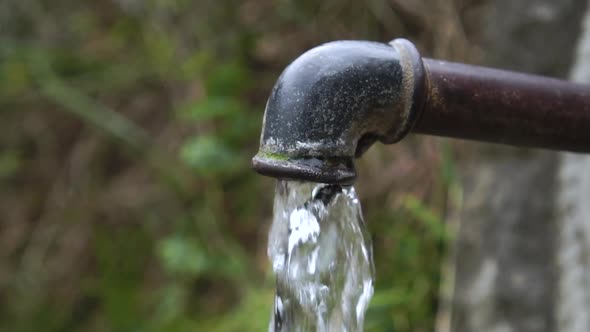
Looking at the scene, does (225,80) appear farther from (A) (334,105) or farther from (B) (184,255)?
(A) (334,105)

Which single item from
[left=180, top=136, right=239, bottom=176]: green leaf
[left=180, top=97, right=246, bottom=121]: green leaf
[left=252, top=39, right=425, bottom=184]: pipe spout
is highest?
[left=252, top=39, right=425, bottom=184]: pipe spout

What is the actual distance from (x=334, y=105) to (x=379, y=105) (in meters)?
0.05

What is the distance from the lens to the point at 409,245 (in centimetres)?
186

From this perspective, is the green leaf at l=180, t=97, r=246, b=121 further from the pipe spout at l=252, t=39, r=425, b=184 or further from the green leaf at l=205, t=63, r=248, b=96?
the pipe spout at l=252, t=39, r=425, b=184

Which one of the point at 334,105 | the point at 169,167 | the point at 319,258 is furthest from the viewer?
the point at 169,167

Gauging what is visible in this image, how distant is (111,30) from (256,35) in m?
0.93

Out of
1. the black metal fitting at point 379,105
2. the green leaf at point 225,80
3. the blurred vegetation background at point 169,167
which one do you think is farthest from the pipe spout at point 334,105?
the green leaf at point 225,80

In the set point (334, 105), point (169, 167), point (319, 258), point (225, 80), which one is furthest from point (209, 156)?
point (334, 105)

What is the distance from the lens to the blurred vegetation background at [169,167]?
2.12 meters

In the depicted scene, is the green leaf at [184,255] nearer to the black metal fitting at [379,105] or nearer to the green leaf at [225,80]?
the green leaf at [225,80]

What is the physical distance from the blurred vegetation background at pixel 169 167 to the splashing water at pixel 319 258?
29.3 inches

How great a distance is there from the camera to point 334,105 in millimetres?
794

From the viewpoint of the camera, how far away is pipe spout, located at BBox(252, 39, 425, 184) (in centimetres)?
79

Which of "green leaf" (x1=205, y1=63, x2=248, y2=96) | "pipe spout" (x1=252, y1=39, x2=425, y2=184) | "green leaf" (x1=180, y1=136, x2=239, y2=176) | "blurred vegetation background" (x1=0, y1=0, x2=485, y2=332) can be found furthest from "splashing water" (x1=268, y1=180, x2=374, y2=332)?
"green leaf" (x1=205, y1=63, x2=248, y2=96)
